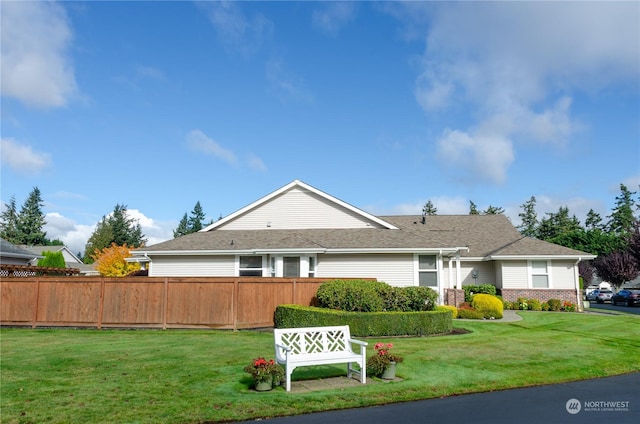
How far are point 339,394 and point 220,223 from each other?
18298 millimetres

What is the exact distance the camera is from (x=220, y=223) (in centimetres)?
2480

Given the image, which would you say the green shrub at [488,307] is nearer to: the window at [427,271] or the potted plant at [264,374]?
the window at [427,271]

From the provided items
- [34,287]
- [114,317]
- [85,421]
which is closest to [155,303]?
[114,317]

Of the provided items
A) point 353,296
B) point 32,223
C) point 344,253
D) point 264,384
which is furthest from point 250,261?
point 32,223

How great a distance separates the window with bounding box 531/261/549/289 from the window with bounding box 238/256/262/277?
49.7ft

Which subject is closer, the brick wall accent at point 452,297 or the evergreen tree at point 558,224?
the brick wall accent at point 452,297

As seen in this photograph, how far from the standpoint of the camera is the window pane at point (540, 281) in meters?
24.9

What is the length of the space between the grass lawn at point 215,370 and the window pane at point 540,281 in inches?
374

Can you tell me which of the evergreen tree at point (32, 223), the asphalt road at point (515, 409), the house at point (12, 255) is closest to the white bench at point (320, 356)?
the asphalt road at point (515, 409)

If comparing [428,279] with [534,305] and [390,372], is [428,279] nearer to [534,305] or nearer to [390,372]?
[534,305]

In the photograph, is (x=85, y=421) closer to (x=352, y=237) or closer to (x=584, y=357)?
(x=584, y=357)

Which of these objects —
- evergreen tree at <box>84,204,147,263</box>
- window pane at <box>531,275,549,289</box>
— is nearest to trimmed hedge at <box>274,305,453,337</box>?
window pane at <box>531,275,549,289</box>

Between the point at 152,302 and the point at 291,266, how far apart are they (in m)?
6.84

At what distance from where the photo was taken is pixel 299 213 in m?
24.4
